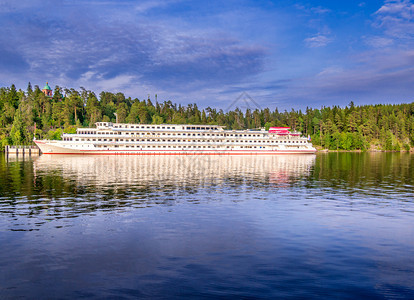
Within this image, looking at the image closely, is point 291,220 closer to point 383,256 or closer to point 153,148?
point 383,256

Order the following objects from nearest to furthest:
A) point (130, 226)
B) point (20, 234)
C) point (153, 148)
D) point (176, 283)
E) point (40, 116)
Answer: point (176, 283), point (20, 234), point (130, 226), point (153, 148), point (40, 116)

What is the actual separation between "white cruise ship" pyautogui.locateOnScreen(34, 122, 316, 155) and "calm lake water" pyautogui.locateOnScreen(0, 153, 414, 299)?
72523mm

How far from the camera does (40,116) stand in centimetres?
15775

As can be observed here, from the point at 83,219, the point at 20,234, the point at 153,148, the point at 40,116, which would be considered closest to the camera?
the point at 20,234

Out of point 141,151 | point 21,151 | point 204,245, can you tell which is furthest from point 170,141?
point 204,245

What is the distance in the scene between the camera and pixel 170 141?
107 m

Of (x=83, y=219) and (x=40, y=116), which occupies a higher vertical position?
(x=40, y=116)

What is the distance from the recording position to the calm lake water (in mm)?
11180

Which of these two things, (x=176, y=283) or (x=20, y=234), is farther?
(x=20, y=234)

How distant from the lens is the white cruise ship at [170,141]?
322 ft

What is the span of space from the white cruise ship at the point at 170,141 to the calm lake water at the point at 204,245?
72523mm

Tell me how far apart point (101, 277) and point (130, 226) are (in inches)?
262

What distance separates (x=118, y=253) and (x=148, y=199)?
1228 cm

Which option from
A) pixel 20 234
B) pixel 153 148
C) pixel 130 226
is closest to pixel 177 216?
pixel 130 226
